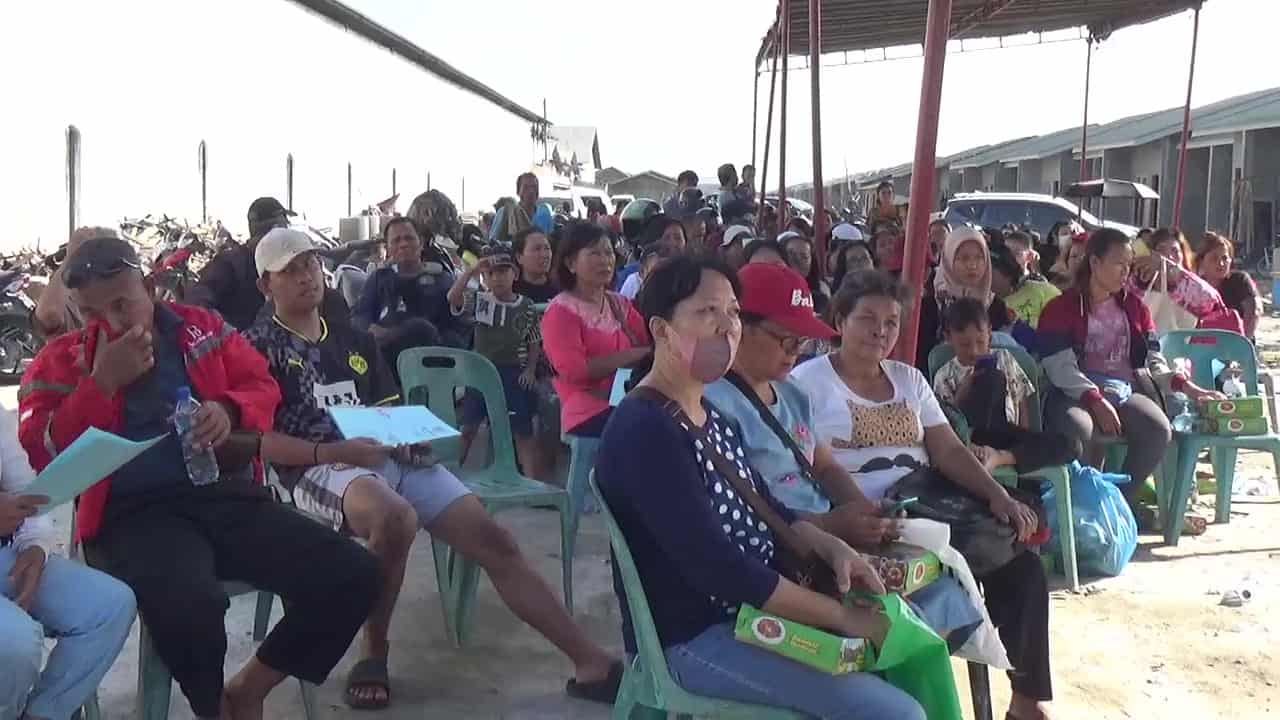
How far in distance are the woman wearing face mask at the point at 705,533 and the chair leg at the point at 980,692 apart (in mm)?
900

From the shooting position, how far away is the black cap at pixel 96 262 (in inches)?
111

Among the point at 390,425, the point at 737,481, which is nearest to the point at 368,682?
the point at 390,425

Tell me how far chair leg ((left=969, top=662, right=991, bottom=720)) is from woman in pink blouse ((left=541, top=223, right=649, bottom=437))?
5.80 feet

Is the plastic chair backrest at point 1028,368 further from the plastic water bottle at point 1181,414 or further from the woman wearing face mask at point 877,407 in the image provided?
the woman wearing face mask at point 877,407

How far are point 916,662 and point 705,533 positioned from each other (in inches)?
20.9

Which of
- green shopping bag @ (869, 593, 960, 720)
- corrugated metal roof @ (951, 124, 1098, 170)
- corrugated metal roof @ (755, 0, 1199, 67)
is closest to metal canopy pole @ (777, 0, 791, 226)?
corrugated metal roof @ (755, 0, 1199, 67)

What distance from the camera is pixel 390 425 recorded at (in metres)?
3.41

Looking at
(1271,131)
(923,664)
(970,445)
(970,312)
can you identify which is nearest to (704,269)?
(923,664)

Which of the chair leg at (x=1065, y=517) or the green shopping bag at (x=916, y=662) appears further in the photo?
the chair leg at (x=1065, y=517)

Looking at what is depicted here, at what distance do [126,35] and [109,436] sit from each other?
13878 millimetres

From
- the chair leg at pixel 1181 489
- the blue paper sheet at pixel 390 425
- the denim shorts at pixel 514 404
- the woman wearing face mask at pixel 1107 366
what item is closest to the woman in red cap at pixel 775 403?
the blue paper sheet at pixel 390 425

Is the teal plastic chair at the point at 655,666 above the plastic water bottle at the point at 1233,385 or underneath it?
underneath

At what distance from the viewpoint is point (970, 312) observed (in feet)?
14.6

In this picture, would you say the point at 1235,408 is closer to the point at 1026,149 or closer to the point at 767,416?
the point at 767,416
